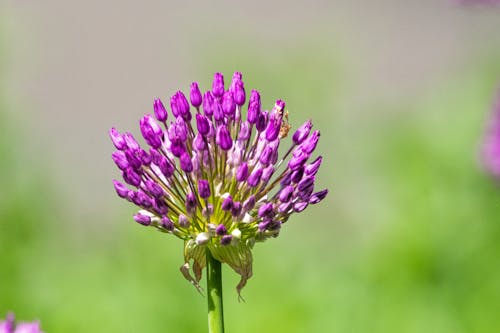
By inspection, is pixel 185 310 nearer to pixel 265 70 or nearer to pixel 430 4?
pixel 265 70

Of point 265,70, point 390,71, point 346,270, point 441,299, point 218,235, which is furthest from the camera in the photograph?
point 390,71

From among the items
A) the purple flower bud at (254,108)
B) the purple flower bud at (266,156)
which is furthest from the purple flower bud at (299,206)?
the purple flower bud at (254,108)

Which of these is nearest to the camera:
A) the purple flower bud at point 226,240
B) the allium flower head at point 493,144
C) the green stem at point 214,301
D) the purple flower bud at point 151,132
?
the green stem at point 214,301

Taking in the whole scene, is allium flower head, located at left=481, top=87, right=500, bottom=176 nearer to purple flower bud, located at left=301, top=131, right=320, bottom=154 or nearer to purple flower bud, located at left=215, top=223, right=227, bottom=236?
purple flower bud, located at left=301, top=131, right=320, bottom=154

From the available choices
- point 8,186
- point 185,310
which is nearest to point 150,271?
point 185,310

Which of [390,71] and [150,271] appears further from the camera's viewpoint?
[390,71]

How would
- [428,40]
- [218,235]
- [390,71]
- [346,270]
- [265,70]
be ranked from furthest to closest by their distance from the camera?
[428,40]
[390,71]
[265,70]
[346,270]
[218,235]

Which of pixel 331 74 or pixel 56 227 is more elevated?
pixel 331 74

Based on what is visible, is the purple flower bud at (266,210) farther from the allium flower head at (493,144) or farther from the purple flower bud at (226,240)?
the allium flower head at (493,144)
